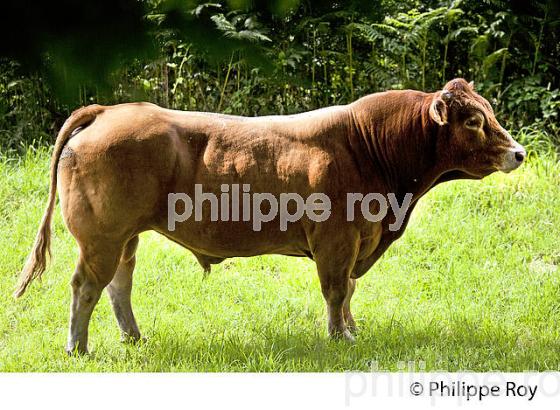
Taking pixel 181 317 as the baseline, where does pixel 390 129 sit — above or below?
above

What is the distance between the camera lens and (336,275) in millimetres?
4578

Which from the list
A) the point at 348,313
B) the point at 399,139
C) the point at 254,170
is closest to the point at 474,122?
the point at 399,139

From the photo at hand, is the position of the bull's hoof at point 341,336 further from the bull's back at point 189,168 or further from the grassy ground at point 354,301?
the bull's back at point 189,168

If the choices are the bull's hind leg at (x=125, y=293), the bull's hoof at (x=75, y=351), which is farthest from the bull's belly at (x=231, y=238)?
the bull's hoof at (x=75, y=351)

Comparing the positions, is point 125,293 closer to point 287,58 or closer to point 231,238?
point 231,238

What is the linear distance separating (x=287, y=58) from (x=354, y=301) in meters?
1.76

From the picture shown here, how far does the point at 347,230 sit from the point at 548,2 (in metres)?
1.82

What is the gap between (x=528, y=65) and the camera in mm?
7777

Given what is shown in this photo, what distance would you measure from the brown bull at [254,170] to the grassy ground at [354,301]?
0.93 ft

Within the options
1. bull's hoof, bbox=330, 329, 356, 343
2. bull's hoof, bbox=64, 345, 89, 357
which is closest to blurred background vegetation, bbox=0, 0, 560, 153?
bull's hoof, bbox=64, 345, 89, 357

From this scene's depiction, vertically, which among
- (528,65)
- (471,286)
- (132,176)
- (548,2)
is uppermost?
(548,2)

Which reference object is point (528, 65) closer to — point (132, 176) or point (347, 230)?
point (347, 230)

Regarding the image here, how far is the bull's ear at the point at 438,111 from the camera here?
176 inches

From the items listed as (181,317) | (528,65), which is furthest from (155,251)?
(528,65)
